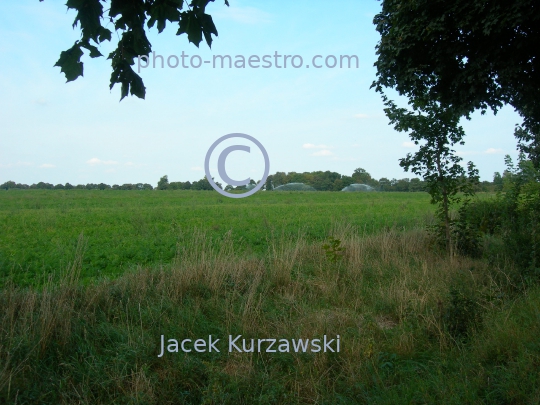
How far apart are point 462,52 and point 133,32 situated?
6.27 meters

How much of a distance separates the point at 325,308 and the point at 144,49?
160 inches

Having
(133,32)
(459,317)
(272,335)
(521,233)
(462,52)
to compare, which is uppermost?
(462,52)

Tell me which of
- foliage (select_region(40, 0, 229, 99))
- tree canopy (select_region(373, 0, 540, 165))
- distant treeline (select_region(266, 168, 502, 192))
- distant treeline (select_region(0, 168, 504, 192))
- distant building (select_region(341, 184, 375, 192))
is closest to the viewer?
foliage (select_region(40, 0, 229, 99))

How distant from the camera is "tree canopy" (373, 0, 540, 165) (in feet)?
22.3

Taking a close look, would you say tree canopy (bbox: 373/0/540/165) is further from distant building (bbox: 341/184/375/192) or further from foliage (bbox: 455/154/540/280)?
distant building (bbox: 341/184/375/192)

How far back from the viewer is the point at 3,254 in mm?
10258

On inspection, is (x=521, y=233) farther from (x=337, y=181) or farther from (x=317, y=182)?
(x=337, y=181)

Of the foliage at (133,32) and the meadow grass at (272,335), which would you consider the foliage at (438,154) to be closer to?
the meadow grass at (272,335)

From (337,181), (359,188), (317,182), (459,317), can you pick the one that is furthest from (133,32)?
(359,188)

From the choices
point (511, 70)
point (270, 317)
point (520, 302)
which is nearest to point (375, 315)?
point (270, 317)

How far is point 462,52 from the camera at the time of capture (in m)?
7.62

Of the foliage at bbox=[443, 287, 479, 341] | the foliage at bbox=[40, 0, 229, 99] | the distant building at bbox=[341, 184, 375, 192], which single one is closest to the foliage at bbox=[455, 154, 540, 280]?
the foliage at bbox=[443, 287, 479, 341]

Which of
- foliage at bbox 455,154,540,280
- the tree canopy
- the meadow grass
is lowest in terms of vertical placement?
the meadow grass

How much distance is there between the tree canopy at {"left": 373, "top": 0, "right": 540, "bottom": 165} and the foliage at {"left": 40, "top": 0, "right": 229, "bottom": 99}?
5044 mm
